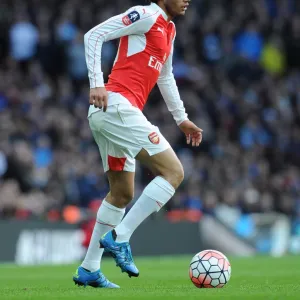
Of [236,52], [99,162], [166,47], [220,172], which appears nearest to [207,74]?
[236,52]

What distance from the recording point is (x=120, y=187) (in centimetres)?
711

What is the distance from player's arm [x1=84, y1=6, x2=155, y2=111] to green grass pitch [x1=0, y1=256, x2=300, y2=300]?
4.97 feet

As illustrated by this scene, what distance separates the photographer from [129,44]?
7172 millimetres

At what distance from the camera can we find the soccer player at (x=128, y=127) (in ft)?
22.5

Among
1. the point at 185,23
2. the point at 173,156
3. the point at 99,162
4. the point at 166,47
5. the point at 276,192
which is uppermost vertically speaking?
the point at 166,47

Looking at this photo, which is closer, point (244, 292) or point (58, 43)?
point (244, 292)

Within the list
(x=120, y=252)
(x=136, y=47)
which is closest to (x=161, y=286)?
(x=120, y=252)

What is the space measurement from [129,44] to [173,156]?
930 millimetres

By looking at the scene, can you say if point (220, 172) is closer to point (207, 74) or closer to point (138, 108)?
point (207, 74)

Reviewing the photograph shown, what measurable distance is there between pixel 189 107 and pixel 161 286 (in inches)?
454

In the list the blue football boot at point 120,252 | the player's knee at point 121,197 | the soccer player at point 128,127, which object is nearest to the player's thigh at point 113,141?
the soccer player at point 128,127

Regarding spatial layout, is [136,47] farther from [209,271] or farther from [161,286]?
[161,286]

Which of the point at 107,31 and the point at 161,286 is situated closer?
the point at 107,31

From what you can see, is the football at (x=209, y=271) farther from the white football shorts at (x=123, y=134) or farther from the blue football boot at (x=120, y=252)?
the white football shorts at (x=123, y=134)
